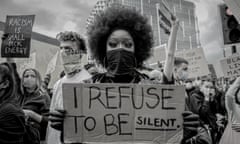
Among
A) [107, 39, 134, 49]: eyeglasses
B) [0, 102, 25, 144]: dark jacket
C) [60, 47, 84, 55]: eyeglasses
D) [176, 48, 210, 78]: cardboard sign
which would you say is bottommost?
[0, 102, 25, 144]: dark jacket

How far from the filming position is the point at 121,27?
2.76 meters

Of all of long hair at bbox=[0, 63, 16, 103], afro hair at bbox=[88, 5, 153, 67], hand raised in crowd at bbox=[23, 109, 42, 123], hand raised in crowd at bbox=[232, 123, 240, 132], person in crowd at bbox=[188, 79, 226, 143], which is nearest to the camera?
afro hair at bbox=[88, 5, 153, 67]

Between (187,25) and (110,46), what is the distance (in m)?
75.5

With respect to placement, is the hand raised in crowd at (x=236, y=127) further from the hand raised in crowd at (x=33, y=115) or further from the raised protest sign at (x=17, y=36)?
the raised protest sign at (x=17, y=36)

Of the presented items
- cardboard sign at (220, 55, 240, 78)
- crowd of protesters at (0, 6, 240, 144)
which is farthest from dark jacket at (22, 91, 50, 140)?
cardboard sign at (220, 55, 240, 78)

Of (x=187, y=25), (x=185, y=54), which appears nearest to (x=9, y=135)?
(x=185, y=54)

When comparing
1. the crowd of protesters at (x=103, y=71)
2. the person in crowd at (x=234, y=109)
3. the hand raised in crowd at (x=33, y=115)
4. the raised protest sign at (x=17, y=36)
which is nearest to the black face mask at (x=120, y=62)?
the crowd of protesters at (x=103, y=71)

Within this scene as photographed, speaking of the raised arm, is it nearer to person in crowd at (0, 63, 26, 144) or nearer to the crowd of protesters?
the crowd of protesters

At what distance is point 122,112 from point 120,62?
41 cm

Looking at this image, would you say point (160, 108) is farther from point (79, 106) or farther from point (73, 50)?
point (73, 50)

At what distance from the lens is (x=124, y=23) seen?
2783mm

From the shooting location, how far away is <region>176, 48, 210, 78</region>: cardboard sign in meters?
8.31

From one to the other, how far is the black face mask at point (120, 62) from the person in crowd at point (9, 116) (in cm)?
97

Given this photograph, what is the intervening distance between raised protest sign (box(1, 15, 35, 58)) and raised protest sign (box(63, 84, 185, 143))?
12.0 feet
